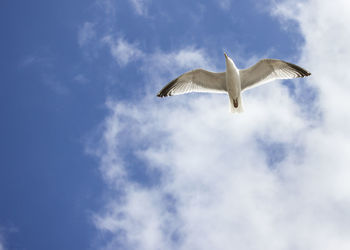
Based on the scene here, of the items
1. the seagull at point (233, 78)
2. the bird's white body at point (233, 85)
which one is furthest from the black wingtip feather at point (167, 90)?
the bird's white body at point (233, 85)

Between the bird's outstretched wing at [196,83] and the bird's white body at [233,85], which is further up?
the bird's outstretched wing at [196,83]

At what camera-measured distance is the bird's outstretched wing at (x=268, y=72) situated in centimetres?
1234

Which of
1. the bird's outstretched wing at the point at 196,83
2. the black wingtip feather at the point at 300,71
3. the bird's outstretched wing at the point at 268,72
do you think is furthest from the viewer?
the bird's outstretched wing at the point at 196,83

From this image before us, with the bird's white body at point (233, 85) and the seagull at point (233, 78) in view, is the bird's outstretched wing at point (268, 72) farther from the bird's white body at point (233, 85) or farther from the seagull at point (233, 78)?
the bird's white body at point (233, 85)

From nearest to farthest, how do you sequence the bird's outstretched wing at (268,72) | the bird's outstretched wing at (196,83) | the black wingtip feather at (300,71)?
the black wingtip feather at (300,71)
the bird's outstretched wing at (268,72)
the bird's outstretched wing at (196,83)

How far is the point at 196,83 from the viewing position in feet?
43.1

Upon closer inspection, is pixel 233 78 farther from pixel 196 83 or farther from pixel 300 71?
pixel 300 71

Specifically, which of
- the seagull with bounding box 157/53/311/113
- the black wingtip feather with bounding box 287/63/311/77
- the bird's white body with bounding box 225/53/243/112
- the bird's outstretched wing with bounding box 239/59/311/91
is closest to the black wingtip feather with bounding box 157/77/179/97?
the seagull with bounding box 157/53/311/113

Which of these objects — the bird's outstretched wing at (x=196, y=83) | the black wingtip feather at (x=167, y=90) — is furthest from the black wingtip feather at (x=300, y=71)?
the black wingtip feather at (x=167, y=90)

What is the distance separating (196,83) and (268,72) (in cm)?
255

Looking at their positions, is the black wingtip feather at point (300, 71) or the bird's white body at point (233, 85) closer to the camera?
the black wingtip feather at point (300, 71)

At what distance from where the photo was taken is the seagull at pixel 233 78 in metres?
12.4

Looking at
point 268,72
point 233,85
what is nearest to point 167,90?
point 233,85

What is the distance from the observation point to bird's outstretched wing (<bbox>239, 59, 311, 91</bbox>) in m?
12.3
